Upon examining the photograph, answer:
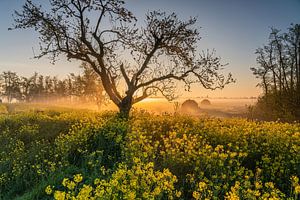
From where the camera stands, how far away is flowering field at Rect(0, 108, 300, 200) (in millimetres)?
7762

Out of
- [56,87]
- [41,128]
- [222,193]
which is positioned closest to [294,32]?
[41,128]

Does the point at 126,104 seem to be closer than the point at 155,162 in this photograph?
No

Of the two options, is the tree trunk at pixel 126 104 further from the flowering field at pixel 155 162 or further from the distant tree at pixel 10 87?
the distant tree at pixel 10 87

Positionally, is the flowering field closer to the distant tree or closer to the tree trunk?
the tree trunk

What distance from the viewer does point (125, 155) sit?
35.6ft

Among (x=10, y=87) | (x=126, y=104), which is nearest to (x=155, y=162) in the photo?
(x=126, y=104)

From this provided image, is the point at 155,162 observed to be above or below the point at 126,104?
below

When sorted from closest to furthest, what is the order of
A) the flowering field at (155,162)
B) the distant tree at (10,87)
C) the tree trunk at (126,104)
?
1. the flowering field at (155,162)
2. the tree trunk at (126,104)
3. the distant tree at (10,87)

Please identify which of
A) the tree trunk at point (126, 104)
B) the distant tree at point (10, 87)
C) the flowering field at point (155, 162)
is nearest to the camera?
the flowering field at point (155, 162)

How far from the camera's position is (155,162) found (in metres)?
10.3

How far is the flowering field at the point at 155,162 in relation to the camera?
7762mm

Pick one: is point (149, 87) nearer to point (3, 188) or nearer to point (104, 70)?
point (104, 70)

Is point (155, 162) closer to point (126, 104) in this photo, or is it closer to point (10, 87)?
point (126, 104)

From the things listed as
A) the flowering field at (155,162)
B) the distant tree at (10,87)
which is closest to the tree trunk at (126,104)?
the flowering field at (155,162)
